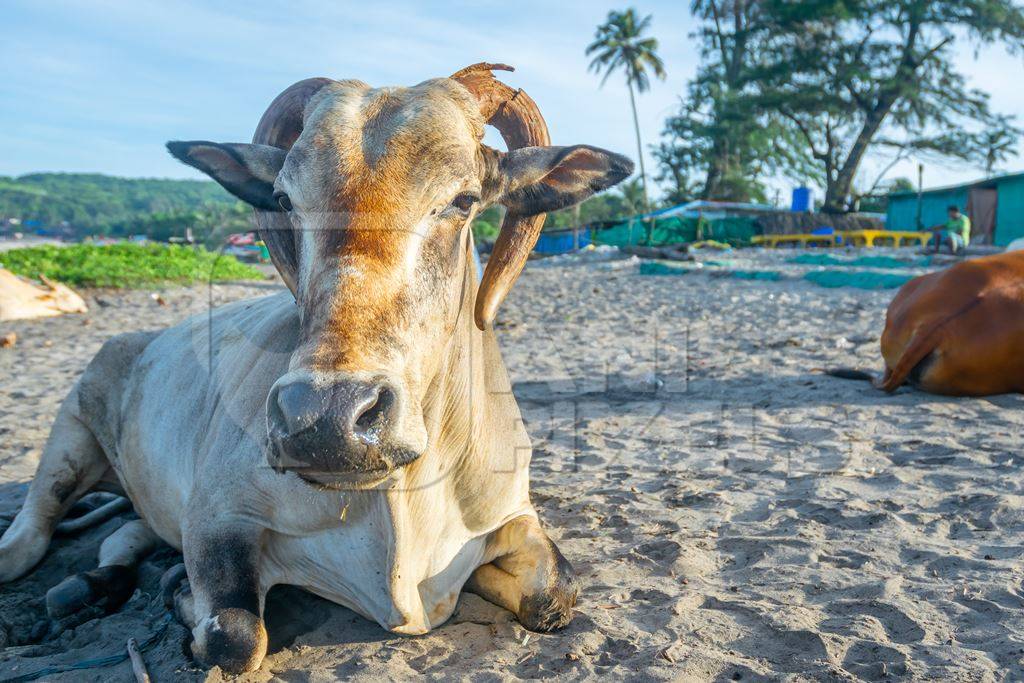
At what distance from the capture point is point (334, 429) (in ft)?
6.70

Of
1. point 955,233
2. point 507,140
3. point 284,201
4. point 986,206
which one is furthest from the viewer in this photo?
point 986,206

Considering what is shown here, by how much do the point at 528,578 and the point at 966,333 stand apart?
4.57 metres

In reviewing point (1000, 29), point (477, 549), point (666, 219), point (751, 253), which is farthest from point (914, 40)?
point (477, 549)

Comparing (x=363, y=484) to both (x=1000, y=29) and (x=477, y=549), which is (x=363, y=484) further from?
(x=1000, y=29)

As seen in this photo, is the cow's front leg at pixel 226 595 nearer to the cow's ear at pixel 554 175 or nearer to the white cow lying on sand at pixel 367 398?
the white cow lying on sand at pixel 367 398

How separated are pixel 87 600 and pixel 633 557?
2.32m

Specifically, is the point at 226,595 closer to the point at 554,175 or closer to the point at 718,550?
the point at 554,175

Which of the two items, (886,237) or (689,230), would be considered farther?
(689,230)

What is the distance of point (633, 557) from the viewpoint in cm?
365

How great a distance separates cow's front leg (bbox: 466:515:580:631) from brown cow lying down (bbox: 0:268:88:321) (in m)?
11.5

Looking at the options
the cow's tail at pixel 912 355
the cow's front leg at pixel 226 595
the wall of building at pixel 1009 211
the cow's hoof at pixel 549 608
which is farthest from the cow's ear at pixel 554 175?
the wall of building at pixel 1009 211

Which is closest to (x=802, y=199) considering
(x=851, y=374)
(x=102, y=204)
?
(x=851, y=374)

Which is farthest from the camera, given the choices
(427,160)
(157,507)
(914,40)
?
(914,40)

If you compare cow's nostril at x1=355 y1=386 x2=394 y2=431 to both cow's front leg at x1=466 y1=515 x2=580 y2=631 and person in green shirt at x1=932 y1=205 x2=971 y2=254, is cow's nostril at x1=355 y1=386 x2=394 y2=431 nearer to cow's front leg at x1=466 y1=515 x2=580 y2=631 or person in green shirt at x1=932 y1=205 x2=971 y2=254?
cow's front leg at x1=466 y1=515 x2=580 y2=631
